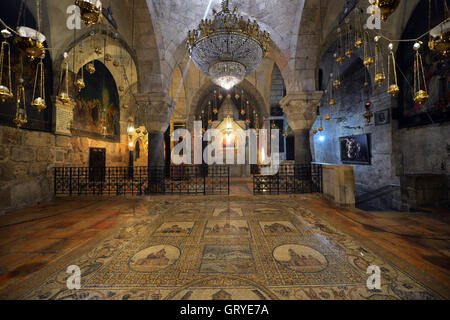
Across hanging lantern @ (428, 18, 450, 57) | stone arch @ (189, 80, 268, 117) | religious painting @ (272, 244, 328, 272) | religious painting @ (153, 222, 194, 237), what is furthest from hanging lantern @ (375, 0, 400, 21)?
stone arch @ (189, 80, 268, 117)

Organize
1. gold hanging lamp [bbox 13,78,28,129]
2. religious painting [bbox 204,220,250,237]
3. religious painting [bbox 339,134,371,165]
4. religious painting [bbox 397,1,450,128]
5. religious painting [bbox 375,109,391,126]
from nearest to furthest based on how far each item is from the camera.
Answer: religious painting [bbox 204,220,250,237] → gold hanging lamp [bbox 13,78,28,129] → religious painting [bbox 397,1,450,128] → religious painting [bbox 375,109,391,126] → religious painting [bbox 339,134,371,165]

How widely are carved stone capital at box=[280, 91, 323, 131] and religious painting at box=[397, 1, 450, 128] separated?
3163 mm

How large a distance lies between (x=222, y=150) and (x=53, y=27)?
934 centimetres

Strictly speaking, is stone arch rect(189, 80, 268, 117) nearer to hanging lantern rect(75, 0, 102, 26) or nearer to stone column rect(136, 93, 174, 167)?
stone column rect(136, 93, 174, 167)

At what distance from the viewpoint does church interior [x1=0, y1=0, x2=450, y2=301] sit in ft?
6.64

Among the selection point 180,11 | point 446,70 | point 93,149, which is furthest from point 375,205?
point 93,149

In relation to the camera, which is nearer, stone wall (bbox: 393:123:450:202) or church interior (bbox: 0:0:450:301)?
church interior (bbox: 0:0:450:301)

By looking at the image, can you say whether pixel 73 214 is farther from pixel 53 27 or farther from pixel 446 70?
pixel 446 70

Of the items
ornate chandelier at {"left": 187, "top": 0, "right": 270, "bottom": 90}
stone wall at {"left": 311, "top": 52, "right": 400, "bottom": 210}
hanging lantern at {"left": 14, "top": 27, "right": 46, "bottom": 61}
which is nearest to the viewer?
hanging lantern at {"left": 14, "top": 27, "right": 46, "bottom": 61}

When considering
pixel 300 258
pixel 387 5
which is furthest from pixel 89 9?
pixel 300 258

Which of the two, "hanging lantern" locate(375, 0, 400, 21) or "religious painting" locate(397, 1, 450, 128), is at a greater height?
"religious painting" locate(397, 1, 450, 128)

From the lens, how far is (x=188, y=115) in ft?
37.0

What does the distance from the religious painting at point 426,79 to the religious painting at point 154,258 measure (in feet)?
28.2

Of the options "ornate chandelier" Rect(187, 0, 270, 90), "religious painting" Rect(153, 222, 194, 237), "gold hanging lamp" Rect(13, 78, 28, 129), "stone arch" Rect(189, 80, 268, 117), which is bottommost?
"religious painting" Rect(153, 222, 194, 237)
